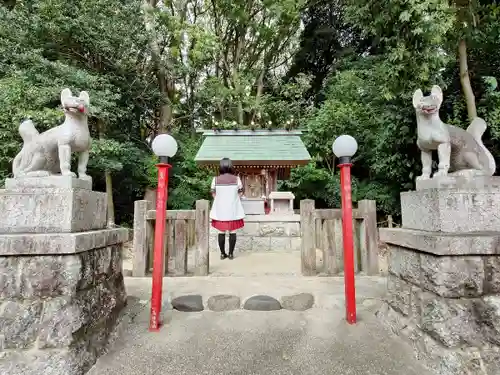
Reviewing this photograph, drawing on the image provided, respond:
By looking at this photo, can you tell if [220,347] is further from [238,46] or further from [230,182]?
[238,46]

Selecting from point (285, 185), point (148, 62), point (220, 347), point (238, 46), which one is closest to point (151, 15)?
point (148, 62)

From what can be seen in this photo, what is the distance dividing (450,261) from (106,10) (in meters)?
10.1

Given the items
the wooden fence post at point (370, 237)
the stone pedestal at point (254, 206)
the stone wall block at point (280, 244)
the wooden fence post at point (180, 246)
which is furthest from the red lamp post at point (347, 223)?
the stone pedestal at point (254, 206)

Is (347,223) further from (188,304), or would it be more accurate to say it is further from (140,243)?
(140,243)

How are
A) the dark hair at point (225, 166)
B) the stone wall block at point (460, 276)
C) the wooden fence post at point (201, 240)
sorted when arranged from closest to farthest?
the stone wall block at point (460, 276) → the wooden fence post at point (201, 240) → the dark hair at point (225, 166)

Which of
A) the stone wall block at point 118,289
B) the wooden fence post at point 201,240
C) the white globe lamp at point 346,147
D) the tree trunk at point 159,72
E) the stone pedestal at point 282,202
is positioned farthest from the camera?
the tree trunk at point 159,72

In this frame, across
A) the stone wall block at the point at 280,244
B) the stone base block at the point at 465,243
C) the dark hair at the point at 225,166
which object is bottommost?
the stone wall block at the point at 280,244

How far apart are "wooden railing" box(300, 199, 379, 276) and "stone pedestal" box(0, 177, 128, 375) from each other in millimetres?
2682

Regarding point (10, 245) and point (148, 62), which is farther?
point (148, 62)

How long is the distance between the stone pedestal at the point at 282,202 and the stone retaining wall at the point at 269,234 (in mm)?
625

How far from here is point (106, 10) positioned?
795 centimetres

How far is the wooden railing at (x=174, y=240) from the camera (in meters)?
3.83

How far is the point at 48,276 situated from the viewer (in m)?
1.87

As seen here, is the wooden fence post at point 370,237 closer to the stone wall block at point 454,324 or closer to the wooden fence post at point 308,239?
the wooden fence post at point 308,239
